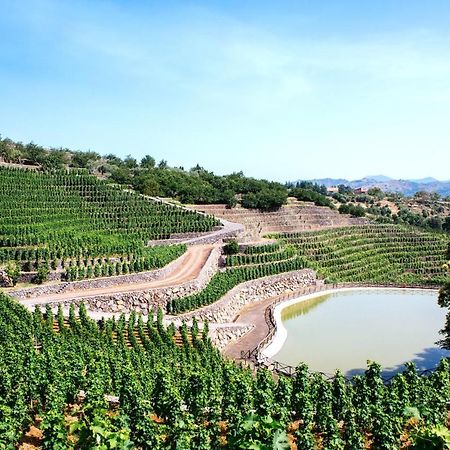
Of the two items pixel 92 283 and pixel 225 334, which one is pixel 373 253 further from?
pixel 92 283

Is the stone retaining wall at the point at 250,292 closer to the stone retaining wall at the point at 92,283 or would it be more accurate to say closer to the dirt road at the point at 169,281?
the dirt road at the point at 169,281

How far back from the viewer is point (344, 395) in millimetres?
17859

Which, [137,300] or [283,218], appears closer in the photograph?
[137,300]

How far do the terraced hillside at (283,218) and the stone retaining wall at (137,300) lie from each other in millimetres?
20716

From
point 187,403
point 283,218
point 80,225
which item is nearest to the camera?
point 187,403

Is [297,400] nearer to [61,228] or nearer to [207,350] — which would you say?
[207,350]

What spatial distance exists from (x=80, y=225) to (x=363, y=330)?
27.3 metres

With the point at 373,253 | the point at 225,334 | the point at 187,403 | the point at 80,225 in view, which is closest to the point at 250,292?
the point at 225,334

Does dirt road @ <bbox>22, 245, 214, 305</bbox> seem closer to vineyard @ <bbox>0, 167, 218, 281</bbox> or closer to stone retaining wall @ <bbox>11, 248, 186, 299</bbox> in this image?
stone retaining wall @ <bbox>11, 248, 186, 299</bbox>

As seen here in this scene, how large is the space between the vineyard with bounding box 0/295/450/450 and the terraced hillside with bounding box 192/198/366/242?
37.2 meters

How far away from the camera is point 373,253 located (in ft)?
199

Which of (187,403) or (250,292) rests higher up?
(187,403)

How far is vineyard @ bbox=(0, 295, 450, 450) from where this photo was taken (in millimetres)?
13266

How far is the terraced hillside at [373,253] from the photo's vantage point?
5525 cm
